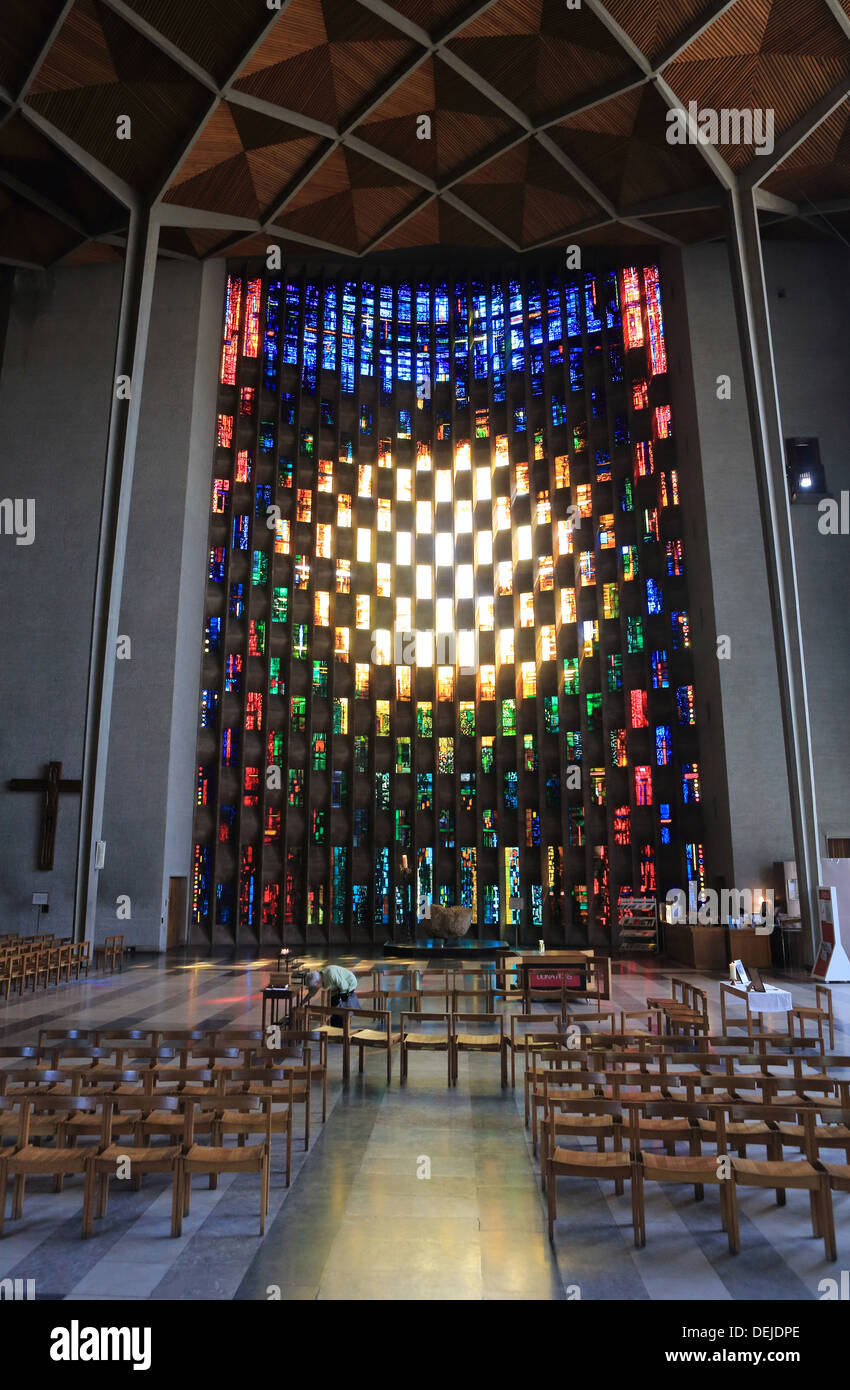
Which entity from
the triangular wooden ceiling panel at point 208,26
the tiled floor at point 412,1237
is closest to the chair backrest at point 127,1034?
the tiled floor at point 412,1237

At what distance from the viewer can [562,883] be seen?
69.1ft

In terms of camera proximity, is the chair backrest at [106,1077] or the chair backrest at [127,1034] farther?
the chair backrest at [127,1034]

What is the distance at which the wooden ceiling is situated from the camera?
44.1 ft

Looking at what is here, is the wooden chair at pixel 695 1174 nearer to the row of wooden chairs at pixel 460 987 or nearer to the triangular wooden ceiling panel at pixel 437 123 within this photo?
the row of wooden chairs at pixel 460 987

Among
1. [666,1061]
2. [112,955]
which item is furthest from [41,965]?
[666,1061]

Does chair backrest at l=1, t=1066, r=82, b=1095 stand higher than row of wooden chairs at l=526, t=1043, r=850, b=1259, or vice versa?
chair backrest at l=1, t=1066, r=82, b=1095

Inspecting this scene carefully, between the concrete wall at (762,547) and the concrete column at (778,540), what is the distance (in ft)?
7.97

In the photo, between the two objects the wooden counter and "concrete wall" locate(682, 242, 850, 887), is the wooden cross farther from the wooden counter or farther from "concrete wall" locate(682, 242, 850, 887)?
"concrete wall" locate(682, 242, 850, 887)

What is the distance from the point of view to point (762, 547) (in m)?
18.5

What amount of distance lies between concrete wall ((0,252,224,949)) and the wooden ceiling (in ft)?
7.09

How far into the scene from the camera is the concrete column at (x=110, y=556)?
1433 cm

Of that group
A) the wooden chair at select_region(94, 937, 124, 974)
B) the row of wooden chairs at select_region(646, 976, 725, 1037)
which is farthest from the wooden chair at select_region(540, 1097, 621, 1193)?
the wooden chair at select_region(94, 937, 124, 974)
